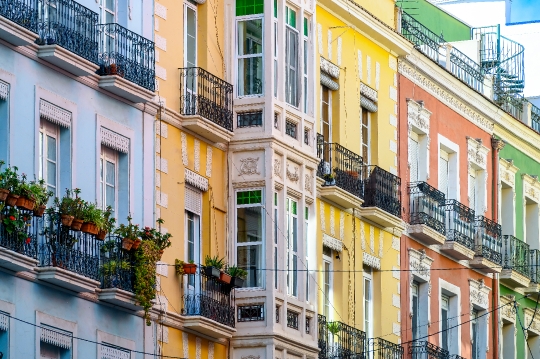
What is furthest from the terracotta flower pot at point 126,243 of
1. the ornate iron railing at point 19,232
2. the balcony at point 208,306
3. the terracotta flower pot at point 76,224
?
the balcony at point 208,306

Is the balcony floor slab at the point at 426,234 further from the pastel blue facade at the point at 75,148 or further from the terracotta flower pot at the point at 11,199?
the terracotta flower pot at the point at 11,199

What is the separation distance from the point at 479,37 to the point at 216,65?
54.3ft

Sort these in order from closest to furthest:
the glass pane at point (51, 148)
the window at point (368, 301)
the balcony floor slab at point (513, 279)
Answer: the glass pane at point (51, 148) < the window at point (368, 301) < the balcony floor slab at point (513, 279)

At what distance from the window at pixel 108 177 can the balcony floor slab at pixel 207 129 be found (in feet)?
6.48

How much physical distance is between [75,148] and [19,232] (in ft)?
9.08

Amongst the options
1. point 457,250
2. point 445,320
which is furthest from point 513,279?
point 457,250

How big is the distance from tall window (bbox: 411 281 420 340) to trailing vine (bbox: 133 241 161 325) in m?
12.1

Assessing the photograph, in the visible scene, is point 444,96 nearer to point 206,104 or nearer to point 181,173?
point 206,104

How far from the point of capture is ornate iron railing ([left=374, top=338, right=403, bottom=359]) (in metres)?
36.9

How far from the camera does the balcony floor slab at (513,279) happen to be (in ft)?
145

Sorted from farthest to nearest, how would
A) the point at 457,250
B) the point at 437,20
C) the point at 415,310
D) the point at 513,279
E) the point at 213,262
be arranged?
the point at 437,20 < the point at 513,279 < the point at 457,250 < the point at 415,310 < the point at 213,262

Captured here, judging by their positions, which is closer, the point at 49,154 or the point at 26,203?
the point at 26,203

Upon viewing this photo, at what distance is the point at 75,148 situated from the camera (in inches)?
1101

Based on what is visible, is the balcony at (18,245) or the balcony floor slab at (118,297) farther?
the balcony floor slab at (118,297)
